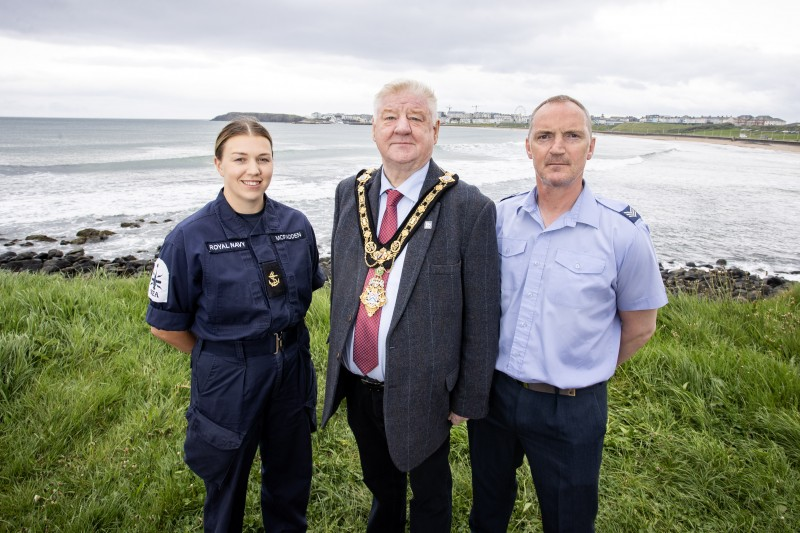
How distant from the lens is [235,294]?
8.21ft

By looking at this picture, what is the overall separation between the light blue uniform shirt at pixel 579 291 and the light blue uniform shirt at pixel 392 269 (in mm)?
609

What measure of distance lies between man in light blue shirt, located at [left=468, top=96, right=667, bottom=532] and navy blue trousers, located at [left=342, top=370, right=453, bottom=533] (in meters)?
0.51

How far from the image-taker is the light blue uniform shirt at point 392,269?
2428 millimetres

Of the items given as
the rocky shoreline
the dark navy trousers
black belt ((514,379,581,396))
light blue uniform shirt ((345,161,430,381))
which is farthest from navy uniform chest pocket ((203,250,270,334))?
the rocky shoreline

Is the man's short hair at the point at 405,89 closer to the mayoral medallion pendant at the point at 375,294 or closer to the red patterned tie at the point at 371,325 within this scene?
the red patterned tie at the point at 371,325

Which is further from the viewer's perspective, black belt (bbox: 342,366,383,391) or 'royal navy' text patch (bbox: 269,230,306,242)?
'royal navy' text patch (bbox: 269,230,306,242)

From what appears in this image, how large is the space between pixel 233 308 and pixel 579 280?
1.76 m

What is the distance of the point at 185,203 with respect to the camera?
1958cm

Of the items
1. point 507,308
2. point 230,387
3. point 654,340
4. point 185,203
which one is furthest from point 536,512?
point 185,203

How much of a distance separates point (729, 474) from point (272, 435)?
309cm

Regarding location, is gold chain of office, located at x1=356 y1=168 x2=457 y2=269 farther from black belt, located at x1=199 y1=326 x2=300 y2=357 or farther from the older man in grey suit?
black belt, located at x1=199 y1=326 x2=300 y2=357

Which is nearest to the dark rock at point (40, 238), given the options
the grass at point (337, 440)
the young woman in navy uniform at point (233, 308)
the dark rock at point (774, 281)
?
the grass at point (337, 440)

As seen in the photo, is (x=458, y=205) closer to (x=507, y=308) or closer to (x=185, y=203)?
(x=507, y=308)

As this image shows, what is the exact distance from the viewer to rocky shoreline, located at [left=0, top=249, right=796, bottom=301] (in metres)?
10.2
